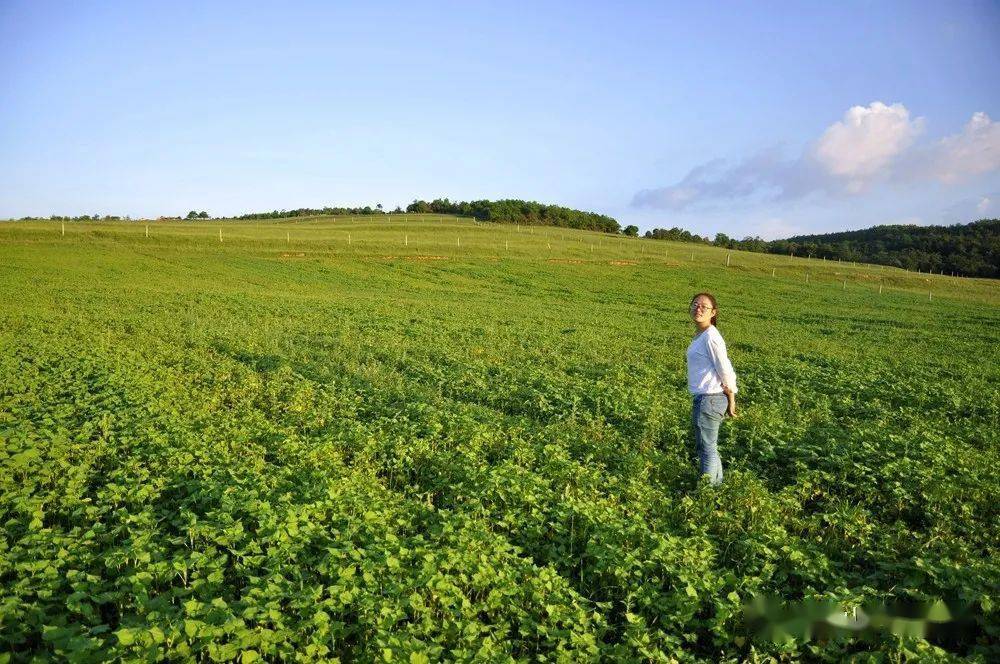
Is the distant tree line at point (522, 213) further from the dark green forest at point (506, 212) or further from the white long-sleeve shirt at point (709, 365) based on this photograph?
the white long-sleeve shirt at point (709, 365)

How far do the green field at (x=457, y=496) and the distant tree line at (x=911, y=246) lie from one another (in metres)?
99.5

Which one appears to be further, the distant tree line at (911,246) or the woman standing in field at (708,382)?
the distant tree line at (911,246)

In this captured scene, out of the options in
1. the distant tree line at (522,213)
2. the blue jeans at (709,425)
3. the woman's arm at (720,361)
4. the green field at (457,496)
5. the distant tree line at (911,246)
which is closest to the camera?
the green field at (457,496)

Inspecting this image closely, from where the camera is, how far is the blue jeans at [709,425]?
8.74 meters

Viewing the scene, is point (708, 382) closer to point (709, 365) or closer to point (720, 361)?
point (709, 365)

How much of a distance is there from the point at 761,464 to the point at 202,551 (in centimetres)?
874

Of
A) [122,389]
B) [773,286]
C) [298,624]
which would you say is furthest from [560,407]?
[773,286]

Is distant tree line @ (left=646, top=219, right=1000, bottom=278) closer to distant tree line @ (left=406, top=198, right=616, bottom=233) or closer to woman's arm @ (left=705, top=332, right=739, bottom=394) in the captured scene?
distant tree line @ (left=406, top=198, right=616, bottom=233)

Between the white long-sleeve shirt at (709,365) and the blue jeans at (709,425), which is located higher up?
the white long-sleeve shirt at (709,365)

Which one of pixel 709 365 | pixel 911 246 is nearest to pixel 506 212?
pixel 911 246

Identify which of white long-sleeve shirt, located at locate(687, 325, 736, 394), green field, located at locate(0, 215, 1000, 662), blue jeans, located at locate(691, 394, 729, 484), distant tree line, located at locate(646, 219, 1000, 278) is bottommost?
green field, located at locate(0, 215, 1000, 662)

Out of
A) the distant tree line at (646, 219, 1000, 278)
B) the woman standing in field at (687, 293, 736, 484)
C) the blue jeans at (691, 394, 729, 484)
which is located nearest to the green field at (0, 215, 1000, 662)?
the blue jeans at (691, 394, 729, 484)

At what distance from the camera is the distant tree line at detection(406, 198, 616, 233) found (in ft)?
443

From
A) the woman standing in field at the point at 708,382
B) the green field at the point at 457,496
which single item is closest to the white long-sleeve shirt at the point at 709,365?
the woman standing in field at the point at 708,382
